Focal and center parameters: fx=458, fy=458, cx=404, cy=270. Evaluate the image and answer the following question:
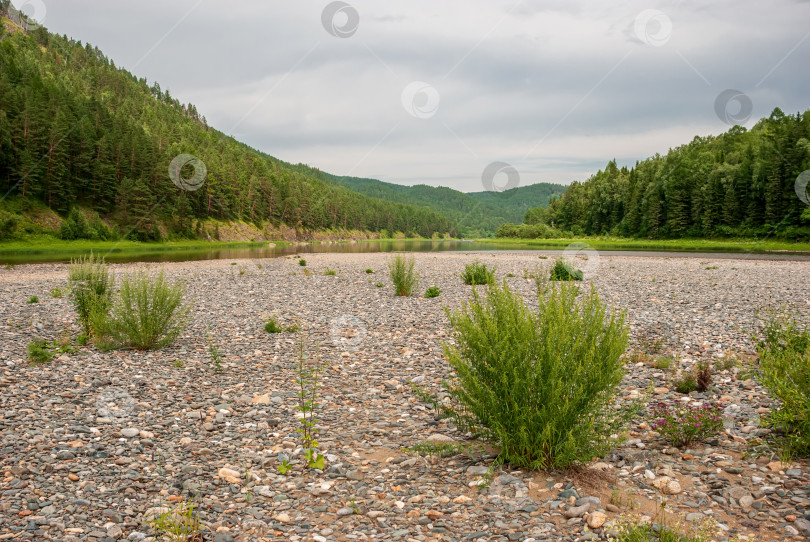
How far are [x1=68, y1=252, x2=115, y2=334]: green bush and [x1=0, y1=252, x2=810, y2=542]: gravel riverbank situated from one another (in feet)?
3.04

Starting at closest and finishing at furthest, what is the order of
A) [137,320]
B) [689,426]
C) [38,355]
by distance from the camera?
[689,426], [38,355], [137,320]

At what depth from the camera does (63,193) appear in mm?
78562

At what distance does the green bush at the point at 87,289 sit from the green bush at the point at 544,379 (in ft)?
34.7

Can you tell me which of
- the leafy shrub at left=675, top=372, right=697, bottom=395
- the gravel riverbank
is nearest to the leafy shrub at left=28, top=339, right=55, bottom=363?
the gravel riverbank

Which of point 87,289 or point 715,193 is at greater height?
point 715,193

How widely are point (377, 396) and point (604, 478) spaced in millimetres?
4632

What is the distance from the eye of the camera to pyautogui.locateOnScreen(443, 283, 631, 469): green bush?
5.59 metres

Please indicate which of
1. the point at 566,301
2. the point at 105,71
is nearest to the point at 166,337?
the point at 566,301

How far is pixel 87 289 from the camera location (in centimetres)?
1270

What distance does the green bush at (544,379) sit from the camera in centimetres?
559

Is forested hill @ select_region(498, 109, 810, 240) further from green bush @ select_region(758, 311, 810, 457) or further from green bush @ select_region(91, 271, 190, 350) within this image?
green bush @ select_region(91, 271, 190, 350)

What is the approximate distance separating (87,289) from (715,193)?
363 ft

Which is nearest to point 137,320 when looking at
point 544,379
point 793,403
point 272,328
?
point 272,328

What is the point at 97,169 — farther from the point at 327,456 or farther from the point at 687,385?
the point at 687,385
